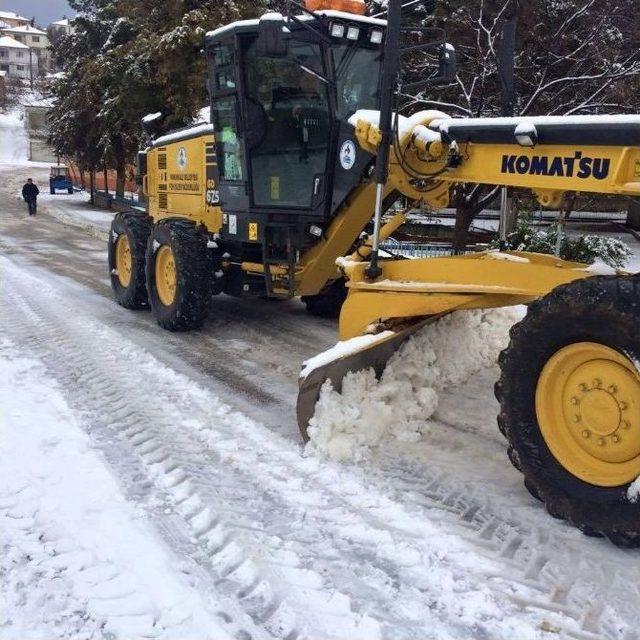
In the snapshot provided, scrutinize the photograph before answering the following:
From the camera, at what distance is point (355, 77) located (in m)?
5.71

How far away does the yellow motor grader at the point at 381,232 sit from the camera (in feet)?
9.55

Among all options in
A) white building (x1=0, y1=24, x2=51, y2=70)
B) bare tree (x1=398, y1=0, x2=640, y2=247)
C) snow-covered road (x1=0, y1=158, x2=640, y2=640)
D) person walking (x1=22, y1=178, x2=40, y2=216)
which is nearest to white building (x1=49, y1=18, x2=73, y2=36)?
white building (x1=0, y1=24, x2=51, y2=70)

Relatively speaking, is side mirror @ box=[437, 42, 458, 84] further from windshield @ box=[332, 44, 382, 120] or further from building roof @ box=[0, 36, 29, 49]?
building roof @ box=[0, 36, 29, 49]

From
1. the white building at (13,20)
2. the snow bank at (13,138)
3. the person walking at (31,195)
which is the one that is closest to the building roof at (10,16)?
the white building at (13,20)

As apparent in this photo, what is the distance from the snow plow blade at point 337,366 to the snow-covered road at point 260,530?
0.27m

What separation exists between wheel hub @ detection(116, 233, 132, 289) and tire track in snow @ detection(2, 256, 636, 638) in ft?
14.2

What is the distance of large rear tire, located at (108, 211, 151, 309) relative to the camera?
7934 mm

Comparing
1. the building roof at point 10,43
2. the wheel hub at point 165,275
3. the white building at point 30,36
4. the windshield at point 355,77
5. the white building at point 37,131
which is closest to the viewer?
the windshield at point 355,77

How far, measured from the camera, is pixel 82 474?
3580mm

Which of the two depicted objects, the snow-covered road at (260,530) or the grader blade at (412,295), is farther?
the grader blade at (412,295)

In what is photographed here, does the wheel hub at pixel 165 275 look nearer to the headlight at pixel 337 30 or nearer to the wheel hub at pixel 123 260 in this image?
the wheel hub at pixel 123 260

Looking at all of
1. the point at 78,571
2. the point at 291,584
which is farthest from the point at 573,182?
the point at 78,571

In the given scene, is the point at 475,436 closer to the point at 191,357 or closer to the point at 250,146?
the point at 191,357

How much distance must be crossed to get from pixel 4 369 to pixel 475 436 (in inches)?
144
